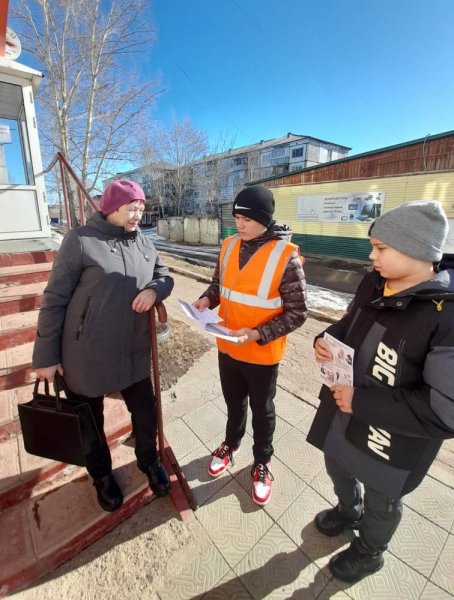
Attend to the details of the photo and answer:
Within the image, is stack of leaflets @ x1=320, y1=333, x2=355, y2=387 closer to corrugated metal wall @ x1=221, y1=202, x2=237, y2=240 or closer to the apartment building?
corrugated metal wall @ x1=221, y1=202, x2=237, y2=240

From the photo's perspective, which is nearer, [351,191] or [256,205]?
[256,205]

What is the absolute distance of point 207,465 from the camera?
227 cm

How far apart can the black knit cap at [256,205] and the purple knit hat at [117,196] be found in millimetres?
571

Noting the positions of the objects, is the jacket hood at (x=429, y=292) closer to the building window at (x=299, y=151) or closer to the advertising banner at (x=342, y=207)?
the advertising banner at (x=342, y=207)

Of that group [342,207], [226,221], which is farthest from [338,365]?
[226,221]

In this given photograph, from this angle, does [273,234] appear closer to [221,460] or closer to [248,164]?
[221,460]

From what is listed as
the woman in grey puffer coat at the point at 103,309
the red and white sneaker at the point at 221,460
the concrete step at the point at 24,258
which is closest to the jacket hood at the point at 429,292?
the woman in grey puffer coat at the point at 103,309

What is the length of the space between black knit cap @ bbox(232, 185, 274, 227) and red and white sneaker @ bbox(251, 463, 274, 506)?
5.60 ft

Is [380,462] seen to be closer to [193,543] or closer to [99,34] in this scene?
[193,543]

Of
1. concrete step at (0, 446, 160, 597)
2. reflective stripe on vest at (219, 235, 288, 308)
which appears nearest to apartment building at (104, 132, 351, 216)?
reflective stripe on vest at (219, 235, 288, 308)

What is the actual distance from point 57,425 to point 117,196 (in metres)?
1.27

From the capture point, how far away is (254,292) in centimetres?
174

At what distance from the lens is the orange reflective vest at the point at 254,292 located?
5.56 feet

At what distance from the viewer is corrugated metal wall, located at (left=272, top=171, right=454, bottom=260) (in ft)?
35.8
